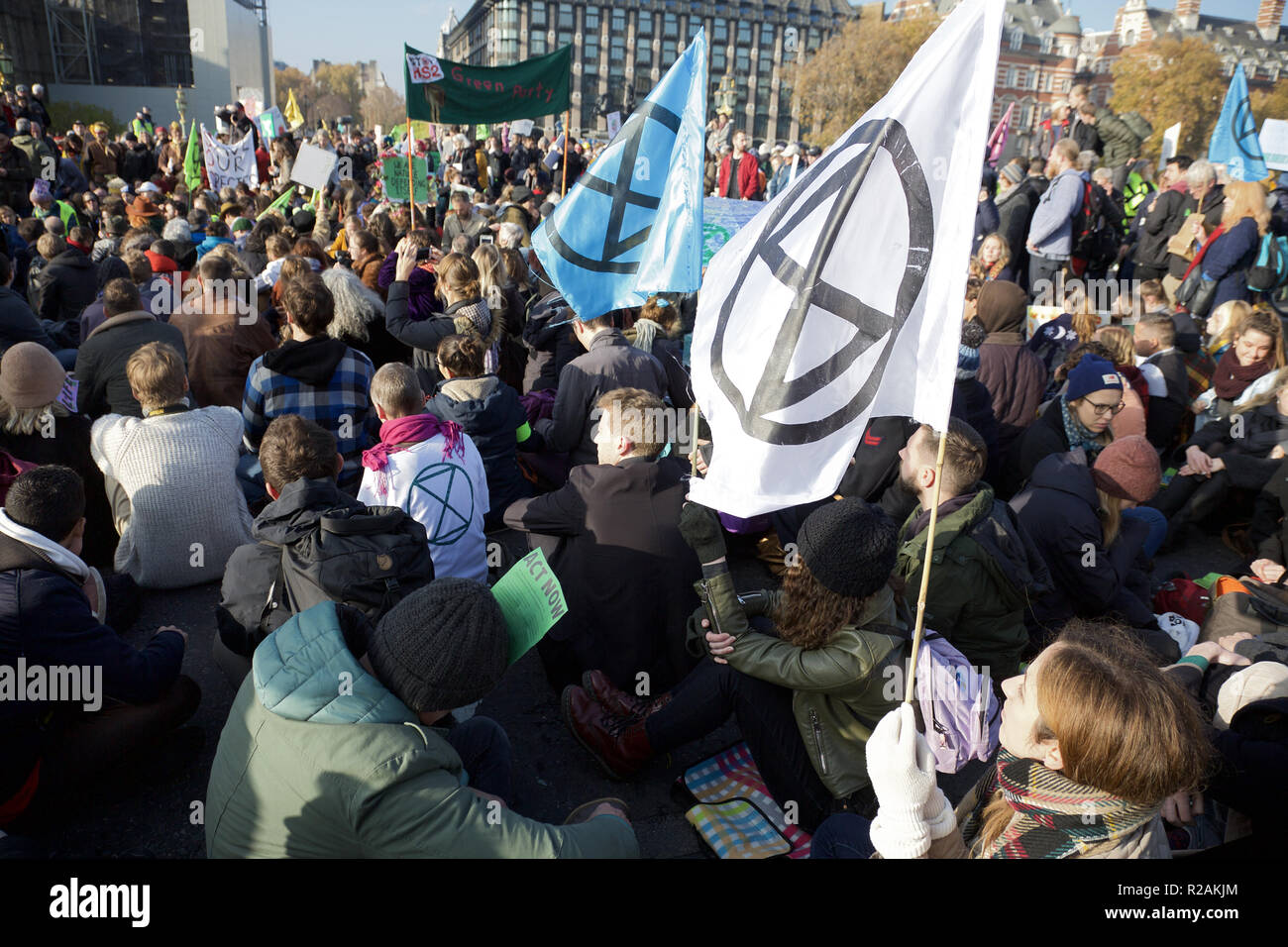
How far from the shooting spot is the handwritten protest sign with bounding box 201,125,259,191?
12.9 meters

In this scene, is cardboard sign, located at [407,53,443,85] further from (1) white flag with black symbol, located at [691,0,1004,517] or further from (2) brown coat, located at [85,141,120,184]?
(2) brown coat, located at [85,141,120,184]

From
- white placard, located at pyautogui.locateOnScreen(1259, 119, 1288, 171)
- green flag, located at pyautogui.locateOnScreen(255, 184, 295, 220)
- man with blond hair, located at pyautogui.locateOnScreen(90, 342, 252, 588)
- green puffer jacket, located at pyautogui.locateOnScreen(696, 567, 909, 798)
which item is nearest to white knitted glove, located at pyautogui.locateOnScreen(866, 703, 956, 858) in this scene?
green puffer jacket, located at pyautogui.locateOnScreen(696, 567, 909, 798)

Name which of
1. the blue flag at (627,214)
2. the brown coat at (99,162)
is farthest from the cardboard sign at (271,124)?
the blue flag at (627,214)

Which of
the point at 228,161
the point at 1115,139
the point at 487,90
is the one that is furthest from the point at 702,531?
the point at 228,161

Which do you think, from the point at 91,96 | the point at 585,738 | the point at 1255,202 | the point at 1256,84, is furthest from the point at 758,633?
the point at 1256,84

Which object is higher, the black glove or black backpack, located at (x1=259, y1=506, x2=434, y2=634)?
the black glove

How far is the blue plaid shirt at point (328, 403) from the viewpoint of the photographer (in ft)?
15.7

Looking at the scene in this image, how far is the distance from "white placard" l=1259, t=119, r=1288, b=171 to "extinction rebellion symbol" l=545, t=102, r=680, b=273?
1195 centimetres

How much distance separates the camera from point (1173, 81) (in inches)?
2154

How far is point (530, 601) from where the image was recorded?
2.51m

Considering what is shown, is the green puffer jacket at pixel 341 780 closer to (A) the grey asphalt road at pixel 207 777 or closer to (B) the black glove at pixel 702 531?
(A) the grey asphalt road at pixel 207 777

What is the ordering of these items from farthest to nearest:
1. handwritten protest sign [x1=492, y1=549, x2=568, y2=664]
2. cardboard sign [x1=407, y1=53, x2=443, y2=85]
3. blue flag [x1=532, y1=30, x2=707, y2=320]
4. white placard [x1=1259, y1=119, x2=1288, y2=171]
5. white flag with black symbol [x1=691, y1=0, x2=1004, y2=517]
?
white placard [x1=1259, y1=119, x2=1288, y2=171], cardboard sign [x1=407, y1=53, x2=443, y2=85], blue flag [x1=532, y1=30, x2=707, y2=320], handwritten protest sign [x1=492, y1=549, x2=568, y2=664], white flag with black symbol [x1=691, y1=0, x2=1004, y2=517]
